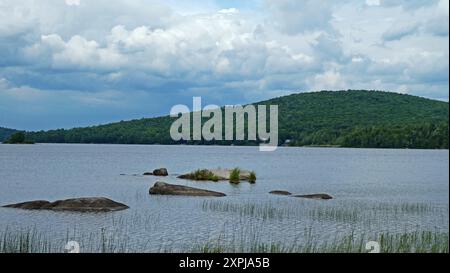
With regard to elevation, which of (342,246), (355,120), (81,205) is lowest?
(342,246)

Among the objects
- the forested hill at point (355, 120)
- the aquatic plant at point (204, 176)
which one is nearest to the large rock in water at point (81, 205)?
the aquatic plant at point (204, 176)

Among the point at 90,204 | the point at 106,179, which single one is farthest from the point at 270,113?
the point at 90,204

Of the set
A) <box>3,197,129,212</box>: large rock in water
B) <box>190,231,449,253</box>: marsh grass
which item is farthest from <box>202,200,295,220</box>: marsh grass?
<box>190,231,449,253</box>: marsh grass

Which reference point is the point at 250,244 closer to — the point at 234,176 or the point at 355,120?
the point at 234,176

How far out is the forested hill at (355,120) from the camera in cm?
16362

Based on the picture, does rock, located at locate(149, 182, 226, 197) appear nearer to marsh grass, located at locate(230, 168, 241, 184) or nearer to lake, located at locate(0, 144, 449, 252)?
lake, located at locate(0, 144, 449, 252)

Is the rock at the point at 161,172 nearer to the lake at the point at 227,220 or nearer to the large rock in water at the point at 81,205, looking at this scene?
the lake at the point at 227,220

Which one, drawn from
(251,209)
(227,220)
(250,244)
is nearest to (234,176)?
(251,209)

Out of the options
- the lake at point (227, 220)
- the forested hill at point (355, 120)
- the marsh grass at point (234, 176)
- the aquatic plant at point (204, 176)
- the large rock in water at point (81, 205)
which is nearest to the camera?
the lake at point (227, 220)

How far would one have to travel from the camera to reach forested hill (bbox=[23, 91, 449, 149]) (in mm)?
163625

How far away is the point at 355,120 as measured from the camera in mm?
171000

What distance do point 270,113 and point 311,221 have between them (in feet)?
473

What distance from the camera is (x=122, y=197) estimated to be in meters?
44.8
